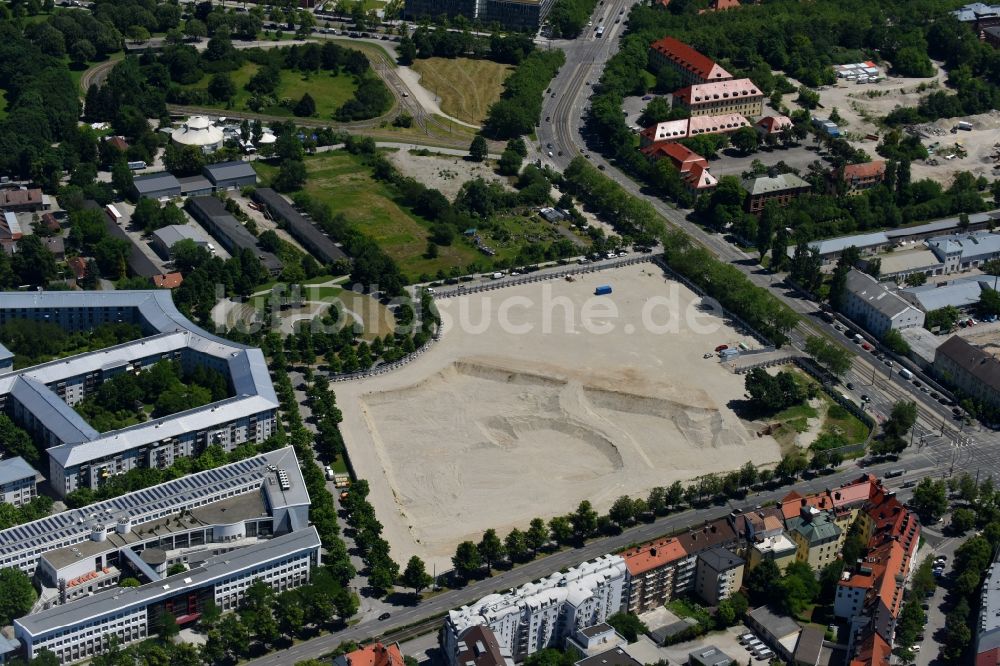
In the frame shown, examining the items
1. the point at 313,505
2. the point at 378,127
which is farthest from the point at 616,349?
the point at 378,127

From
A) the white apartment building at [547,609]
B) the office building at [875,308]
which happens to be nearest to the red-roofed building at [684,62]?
the office building at [875,308]

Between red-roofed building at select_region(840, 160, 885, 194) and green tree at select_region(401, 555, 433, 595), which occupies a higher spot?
red-roofed building at select_region(840, 160, 885, 194)

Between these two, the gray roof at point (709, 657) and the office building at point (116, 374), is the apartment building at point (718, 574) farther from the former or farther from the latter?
the office building at point (116, 374)

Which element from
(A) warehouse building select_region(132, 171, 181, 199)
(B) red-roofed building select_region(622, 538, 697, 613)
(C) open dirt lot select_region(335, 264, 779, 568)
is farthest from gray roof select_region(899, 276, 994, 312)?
(A) warehouse building select_region(132, 171, 181, 199)

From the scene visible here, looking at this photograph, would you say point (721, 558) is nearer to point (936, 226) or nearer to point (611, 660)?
point (611, 660)

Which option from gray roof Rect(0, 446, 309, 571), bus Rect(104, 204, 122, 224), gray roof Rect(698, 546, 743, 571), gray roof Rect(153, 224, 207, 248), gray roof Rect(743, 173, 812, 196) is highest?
gray roof Rect(743, 173, 812, 196)

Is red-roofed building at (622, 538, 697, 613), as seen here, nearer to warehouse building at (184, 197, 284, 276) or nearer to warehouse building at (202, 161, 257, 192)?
warehouse building at (184, 197, 284, 276)

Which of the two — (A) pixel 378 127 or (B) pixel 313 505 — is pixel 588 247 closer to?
(A) pixel 378 127
